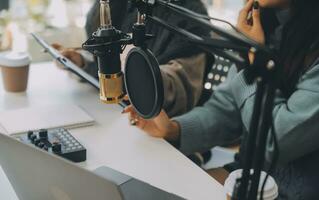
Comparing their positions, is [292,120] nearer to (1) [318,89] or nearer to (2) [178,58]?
(1) [318,89]

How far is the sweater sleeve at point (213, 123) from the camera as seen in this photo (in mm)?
1444

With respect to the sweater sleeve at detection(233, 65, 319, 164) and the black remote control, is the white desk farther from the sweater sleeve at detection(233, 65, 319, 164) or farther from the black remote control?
the sweater sleeve at detection(233, 65, 319, 164)

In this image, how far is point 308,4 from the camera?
1.28 metres

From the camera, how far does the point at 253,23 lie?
1.30m

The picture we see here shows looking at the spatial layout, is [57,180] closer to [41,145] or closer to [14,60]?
[41,145]

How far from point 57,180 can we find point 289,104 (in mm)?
675

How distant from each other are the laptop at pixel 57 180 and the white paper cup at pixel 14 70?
0.70 metres

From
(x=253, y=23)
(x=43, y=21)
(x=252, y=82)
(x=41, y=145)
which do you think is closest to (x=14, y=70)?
(x=41, y=145)

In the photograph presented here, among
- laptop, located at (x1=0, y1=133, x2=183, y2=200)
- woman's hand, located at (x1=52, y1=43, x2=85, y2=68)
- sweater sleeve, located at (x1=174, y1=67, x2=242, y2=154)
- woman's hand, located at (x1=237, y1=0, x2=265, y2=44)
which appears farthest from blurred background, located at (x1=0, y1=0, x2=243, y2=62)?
laptop, located at (x1=0, y1=133, x2=183, y2=200)

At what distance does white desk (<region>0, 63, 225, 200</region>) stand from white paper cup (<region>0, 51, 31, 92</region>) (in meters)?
0.03

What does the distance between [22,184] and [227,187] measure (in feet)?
1.26

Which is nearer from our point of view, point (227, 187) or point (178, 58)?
point (227, 187)

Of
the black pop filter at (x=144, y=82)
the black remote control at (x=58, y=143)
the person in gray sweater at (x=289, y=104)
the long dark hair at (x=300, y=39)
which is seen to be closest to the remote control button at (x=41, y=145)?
the black remote control at (x=58, y=143)

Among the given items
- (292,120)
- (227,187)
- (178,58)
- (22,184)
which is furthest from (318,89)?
(22,184)
